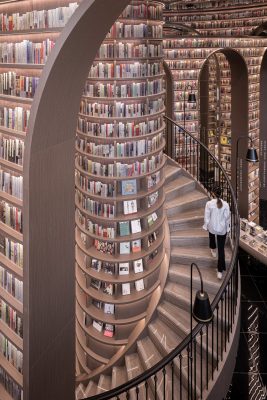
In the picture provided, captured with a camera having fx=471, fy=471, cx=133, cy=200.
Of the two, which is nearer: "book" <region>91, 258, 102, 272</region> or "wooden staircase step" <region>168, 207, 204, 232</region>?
"book" <region>91, 258, 102, 272</region>

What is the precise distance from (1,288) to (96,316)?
8.41 ft

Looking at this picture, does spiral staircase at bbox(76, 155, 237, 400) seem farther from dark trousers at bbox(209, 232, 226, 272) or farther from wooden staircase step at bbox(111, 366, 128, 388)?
dark trousers at bbox(209, 232, 226, 272)

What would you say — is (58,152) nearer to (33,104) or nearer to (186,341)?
(33,104)

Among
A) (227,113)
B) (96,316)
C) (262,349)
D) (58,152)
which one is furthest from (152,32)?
(227,113)

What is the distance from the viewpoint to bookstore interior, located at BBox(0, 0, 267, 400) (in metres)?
3.19

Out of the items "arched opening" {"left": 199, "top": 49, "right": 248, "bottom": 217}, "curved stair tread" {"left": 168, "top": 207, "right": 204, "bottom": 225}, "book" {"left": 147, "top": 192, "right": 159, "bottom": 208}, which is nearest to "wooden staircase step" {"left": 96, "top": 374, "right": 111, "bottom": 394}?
"book" {"left": 147, "top": 192, "right": 159, "bottom": 208}

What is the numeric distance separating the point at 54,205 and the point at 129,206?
2623 millimetres

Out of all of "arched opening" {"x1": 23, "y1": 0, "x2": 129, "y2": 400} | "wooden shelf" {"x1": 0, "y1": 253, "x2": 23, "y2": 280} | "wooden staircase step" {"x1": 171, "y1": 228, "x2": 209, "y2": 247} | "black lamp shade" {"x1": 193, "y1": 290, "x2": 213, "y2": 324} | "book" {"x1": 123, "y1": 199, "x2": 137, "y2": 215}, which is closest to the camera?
"arched opening" {"x1": 23, "y1": 0, "x2": 129, "y2": 400}

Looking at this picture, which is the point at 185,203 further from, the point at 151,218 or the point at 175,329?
the point at 175,329

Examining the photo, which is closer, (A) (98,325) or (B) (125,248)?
(B) (125,248)

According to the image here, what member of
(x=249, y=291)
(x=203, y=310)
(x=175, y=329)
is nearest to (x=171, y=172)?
(x=249, y=291)

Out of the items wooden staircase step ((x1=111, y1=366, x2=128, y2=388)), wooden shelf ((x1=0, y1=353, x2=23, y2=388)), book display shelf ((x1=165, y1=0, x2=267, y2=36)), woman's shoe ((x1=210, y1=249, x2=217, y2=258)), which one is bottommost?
wooden staircase step ((x1=111, y1=366, x2=128, y2=388))

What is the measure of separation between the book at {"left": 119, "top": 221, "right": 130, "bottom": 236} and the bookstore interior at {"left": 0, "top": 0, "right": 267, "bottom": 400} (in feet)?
0.04

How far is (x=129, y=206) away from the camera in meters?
5.97
